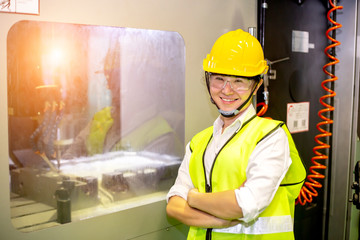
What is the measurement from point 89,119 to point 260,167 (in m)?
0.73

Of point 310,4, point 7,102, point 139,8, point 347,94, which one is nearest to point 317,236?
point 347,94

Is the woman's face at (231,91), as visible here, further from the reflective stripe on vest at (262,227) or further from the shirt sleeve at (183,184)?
the reflective stripe on vest at (262,227)

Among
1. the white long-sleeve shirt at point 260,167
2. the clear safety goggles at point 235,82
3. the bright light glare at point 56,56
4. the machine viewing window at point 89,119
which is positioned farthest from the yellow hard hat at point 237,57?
the bright light glare at point 56,56

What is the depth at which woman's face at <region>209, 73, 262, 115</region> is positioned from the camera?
140 centimetres

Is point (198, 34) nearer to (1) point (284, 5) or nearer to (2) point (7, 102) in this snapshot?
(1) point (284, 5)

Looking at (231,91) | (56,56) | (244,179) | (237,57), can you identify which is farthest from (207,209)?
(56,56)

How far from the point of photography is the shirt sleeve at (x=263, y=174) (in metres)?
1.21

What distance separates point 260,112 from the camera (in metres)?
1.95

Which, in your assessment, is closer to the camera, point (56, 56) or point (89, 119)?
point (56, 56)

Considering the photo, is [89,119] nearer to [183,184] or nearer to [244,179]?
[183,184]

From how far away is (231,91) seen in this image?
4.58ft

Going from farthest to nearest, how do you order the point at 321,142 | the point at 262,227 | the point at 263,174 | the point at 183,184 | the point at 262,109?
the point at 321,142
the point at 262,109
the point at 183,184
the point at 262,227
the point at 263,174

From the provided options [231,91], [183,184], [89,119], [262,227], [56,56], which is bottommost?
[262,227]

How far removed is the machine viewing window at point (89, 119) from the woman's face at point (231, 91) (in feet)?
1.11
